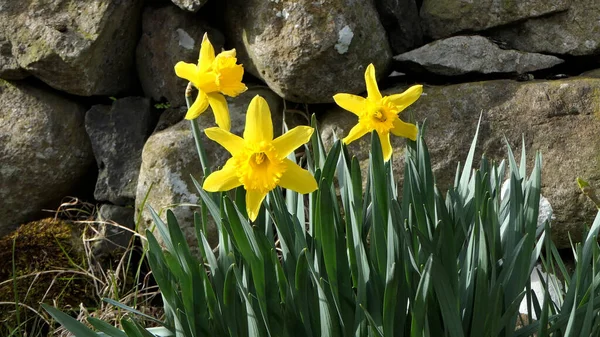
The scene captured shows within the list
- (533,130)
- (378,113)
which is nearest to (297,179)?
(378,113)

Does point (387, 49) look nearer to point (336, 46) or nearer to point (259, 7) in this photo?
point (336, 46)

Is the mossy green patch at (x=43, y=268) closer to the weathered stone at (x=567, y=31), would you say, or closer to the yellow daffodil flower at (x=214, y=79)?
the yellow daffodil flower at (x=214, y=79)

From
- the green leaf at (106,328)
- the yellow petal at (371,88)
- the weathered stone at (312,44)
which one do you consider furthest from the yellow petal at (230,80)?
the weathered stone at (312,44)

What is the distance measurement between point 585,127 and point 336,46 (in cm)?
86

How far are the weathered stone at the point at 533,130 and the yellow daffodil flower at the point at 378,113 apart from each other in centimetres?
103

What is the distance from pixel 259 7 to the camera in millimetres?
2410

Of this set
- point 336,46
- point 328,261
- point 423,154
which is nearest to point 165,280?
point 328,261

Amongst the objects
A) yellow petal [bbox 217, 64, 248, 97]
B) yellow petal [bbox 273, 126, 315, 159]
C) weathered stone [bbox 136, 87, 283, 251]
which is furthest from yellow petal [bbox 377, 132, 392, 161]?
weathered stone [bbox 136, 87, 283, 251]

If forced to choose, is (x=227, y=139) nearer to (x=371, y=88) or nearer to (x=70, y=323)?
(x=371, y=88)

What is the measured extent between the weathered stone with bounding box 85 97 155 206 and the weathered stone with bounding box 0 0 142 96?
121mm

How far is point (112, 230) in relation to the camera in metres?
2.67

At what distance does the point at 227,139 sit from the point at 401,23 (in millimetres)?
1525

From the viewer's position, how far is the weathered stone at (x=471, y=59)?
8.16ft

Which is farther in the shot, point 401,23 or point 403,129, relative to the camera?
point 401,23
